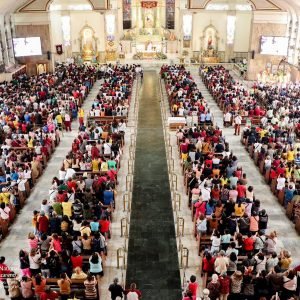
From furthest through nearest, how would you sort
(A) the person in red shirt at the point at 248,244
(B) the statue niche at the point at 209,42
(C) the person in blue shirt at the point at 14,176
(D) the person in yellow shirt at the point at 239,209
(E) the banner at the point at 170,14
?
1. (E) the banner at the point at 170,14
2. (B) the statue niche at the point at 209,42
3. (C) the person in blue shirt at the point at 14,176
4. (D) the person in yellow shirt at the point at 239,209
5. (A) the person in red shirt at the point at 248,244

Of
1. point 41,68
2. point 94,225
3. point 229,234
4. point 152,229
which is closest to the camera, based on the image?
point 229,234

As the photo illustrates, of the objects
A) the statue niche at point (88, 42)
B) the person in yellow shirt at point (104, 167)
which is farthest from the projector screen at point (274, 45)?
the person in yellow shirt at point (104, 167)

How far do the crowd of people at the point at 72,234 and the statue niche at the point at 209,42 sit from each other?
28120 mm

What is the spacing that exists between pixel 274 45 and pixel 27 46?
2006 cm

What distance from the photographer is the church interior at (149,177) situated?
368 inches

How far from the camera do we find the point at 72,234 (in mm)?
10719

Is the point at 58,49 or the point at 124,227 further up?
the point at 58,49

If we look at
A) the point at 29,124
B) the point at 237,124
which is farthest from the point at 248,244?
the point at 29,124

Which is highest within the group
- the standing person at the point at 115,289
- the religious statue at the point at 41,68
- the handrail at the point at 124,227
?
the standing person at the point at 115,289

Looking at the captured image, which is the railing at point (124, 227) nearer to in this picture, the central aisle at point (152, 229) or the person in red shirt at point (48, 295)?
the central aisle at point (152, 229)

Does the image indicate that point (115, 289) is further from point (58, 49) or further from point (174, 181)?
point (58, 49)

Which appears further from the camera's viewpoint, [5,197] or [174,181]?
[174,181]

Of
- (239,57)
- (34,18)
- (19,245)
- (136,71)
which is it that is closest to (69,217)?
(19,245)

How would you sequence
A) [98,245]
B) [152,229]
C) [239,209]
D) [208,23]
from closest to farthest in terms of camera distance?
1. [98,245]
2. [239,209]
3. [152,229]
4. [208,23]
